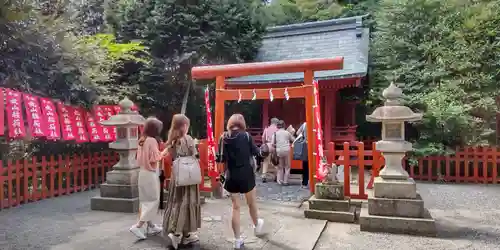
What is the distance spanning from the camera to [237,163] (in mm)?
4602

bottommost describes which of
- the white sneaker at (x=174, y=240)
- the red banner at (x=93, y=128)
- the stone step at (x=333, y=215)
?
the stone step at (x=333, y=215)

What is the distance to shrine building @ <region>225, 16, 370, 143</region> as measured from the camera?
12.6m

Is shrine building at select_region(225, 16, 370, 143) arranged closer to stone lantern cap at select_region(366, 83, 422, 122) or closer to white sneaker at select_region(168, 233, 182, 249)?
stone lantern cap at select_region(366, 83, 422, 122)

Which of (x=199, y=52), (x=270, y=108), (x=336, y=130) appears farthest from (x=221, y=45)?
(x=336, y=130)

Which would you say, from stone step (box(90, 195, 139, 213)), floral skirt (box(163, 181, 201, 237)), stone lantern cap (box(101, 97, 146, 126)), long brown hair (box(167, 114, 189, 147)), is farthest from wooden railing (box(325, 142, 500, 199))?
long brown hair (box(167, 114, 189, 147))

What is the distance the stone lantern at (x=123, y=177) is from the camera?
22.4 ft

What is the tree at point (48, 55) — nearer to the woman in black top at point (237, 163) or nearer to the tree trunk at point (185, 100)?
the tree trunk at point (185, 100)

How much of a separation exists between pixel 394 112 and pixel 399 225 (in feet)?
5.77

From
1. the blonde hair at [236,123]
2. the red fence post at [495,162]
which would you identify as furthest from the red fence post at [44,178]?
the red fence post at [495,162]

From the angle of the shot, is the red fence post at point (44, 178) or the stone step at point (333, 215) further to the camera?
the red fence post at point (44, 178)

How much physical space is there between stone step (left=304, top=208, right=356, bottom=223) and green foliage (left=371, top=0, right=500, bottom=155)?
537 centimetres

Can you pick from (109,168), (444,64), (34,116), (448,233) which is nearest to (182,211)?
(448,233)

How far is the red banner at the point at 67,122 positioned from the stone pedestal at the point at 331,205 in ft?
19.0

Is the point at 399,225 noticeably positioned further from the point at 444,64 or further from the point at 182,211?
the point at 444,64
